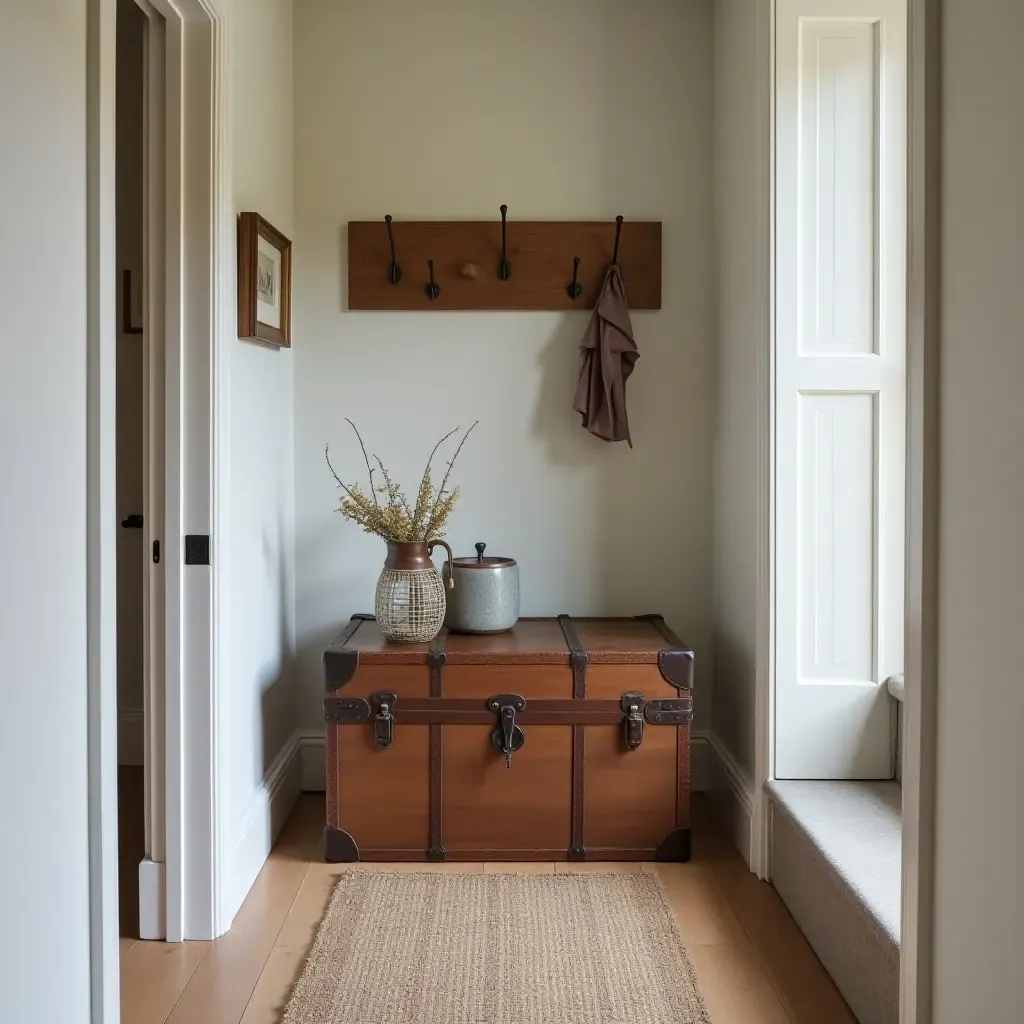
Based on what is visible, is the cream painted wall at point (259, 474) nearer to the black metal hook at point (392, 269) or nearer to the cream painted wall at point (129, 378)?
the black metal hook at point (392, 269)

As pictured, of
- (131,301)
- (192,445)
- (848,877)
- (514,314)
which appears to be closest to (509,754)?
(848,877)

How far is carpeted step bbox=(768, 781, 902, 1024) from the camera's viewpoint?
1831 mm

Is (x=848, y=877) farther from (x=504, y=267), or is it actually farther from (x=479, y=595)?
(x=504, y=267)

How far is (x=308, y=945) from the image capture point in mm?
2240

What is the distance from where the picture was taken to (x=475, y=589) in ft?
9.55

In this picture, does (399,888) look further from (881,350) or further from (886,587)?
(881,350)

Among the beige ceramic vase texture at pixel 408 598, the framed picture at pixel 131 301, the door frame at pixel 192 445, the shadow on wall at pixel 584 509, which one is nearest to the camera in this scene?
the door frame at pixel 192 445
